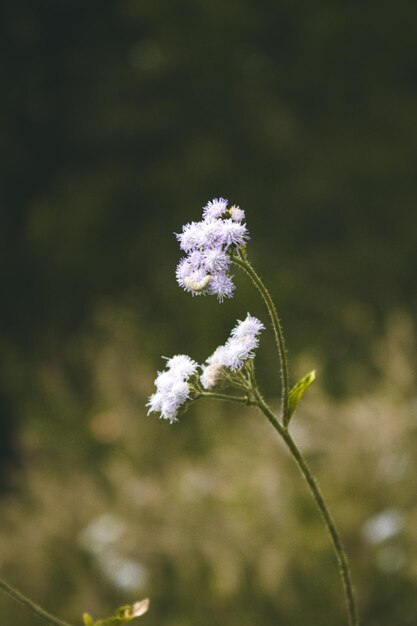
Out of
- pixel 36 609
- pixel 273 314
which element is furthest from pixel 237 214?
pixel 36 609

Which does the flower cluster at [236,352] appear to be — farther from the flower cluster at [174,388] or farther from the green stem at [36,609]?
the green stem at [36,609]

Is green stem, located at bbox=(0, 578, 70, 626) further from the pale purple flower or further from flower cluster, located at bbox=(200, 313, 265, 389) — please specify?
the pale purple flower

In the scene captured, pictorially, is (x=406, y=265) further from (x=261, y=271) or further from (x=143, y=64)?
(x=143, y=64)

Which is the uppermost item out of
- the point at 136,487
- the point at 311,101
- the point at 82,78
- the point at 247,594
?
the point at 82,78

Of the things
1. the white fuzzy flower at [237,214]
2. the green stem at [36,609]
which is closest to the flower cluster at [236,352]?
the white fuzzy flower at [237,214]

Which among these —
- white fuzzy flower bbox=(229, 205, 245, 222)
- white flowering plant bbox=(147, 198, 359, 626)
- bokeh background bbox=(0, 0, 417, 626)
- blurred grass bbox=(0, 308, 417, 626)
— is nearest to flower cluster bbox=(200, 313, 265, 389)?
white flowering plant bbox=(147, 198, 359, 626)

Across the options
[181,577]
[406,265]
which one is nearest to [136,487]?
[181,577]

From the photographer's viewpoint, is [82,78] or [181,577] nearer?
[181,577]
